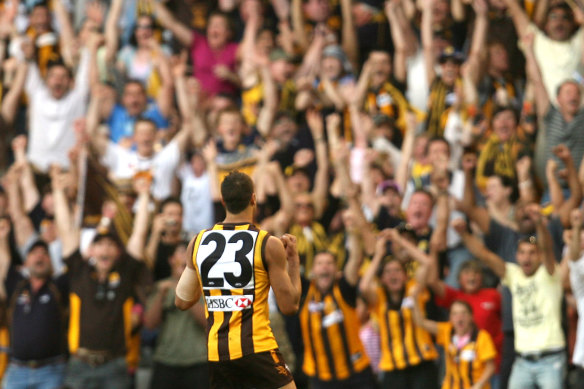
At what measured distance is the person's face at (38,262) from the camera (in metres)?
12.6

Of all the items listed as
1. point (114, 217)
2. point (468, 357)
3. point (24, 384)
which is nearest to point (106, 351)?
point (24, 384)

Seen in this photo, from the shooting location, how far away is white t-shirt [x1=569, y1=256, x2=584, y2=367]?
1073 cm

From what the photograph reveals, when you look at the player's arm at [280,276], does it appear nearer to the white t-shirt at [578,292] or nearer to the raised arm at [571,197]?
the white t-shirt at [578,292]

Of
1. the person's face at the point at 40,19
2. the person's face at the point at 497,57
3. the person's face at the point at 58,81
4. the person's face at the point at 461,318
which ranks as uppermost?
the person's face at the point at 40,19

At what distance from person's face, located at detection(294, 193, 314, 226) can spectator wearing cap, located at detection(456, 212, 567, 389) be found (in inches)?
98.0

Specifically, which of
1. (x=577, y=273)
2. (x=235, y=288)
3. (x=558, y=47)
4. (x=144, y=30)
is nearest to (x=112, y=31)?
(x=144, y=30)

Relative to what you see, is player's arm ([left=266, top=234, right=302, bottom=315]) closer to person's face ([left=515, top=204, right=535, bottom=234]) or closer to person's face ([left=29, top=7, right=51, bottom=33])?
person's face ([left=515, top=204, right=535, bottom=234])

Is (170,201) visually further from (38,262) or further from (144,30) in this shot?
(144,30)

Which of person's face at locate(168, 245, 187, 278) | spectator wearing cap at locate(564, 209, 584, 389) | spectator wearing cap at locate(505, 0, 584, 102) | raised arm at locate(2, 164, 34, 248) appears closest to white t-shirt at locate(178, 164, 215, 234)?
person's face at locate(168, 245, 187, 278)

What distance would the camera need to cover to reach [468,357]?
1111 cm

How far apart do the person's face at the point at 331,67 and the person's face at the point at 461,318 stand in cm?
472

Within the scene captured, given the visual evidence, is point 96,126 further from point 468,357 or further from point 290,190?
point 468,357

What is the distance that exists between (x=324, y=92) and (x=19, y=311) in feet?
15.7

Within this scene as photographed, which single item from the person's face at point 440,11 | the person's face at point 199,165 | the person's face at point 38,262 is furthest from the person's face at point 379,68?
the person's face at point 38,262
